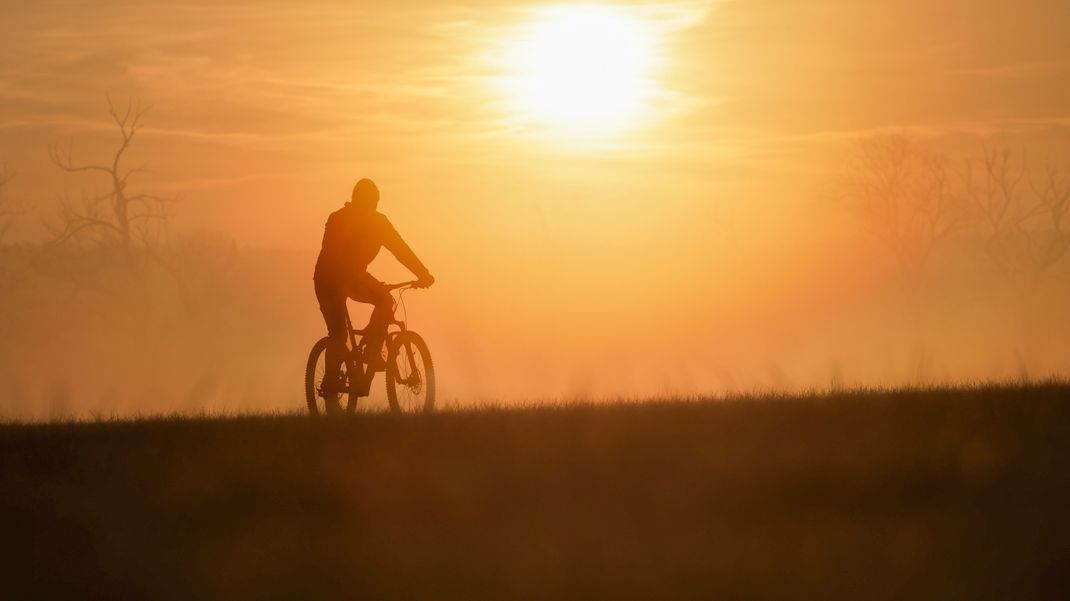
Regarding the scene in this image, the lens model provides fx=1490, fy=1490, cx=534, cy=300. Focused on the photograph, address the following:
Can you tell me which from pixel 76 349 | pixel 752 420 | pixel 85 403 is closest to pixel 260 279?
pixel 76 349

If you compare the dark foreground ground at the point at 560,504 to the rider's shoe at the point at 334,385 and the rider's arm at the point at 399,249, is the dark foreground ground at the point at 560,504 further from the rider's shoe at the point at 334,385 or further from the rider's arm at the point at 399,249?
the rider's arm at the point at 399,249

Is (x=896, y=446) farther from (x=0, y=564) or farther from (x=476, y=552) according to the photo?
(x=0, y=564)

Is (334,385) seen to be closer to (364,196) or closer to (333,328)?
(333,328)

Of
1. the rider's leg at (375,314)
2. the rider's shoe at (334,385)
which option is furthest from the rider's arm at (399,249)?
the rider's shoe at (334,385)

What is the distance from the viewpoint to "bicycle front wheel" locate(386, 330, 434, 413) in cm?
1523

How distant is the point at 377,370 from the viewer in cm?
1524

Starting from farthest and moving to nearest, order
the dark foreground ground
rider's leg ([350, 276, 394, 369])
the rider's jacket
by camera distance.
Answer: rider's leg ([350, 276, 394, 369]), the rider's jacket, the dark foreground ground

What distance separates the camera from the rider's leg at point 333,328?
1515 cm

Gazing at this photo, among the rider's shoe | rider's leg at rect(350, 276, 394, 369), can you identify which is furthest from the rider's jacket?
the rider's shoe

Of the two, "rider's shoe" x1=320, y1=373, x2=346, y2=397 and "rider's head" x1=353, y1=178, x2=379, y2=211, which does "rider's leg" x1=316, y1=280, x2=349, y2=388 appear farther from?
"rider's head" x1=353, y1=178, x2=379, y2=211

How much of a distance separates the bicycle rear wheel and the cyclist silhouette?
11 centimetres

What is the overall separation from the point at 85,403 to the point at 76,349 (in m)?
66.8

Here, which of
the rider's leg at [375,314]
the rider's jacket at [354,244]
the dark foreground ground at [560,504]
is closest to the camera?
the dark foreground ground at [560,504]

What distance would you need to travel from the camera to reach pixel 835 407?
1344 centimetres
